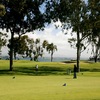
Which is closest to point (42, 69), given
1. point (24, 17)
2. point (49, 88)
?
point (24, 17)

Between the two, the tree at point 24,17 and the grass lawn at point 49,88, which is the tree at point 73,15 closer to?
the tree at point 24,17

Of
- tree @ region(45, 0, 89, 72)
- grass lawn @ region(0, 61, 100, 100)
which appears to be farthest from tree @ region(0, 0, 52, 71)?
grass lawn @ region(0, 61, 100, 100)

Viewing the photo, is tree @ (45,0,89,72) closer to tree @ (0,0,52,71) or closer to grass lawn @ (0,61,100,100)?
tree @ (0,0,52,71)

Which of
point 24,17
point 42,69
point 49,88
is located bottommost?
point 49,88

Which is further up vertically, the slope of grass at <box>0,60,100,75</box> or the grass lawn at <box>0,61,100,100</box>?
the slope of grass at <box>0,60,100,75</box>

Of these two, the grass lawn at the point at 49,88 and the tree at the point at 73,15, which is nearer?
the grass lawn at the point at 49,88

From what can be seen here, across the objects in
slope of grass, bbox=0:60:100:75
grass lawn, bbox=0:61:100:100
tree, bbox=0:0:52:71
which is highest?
tree, bbox=0:0:52:71

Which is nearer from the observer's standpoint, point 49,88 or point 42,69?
point 49,88

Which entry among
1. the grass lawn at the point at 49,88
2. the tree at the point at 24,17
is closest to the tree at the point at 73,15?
the tree at the point at 24,17

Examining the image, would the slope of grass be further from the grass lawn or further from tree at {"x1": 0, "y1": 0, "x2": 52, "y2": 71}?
the grass lawn

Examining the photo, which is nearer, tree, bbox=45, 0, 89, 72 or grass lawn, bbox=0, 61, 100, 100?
grass lawn, bbox=0, 61, 100, 100

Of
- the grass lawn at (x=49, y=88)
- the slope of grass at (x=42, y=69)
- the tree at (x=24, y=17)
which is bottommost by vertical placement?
the grass lawn at (x=49, y=88)

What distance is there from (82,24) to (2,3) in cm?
1479

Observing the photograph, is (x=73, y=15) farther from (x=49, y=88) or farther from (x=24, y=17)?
(x=49, y=88)
